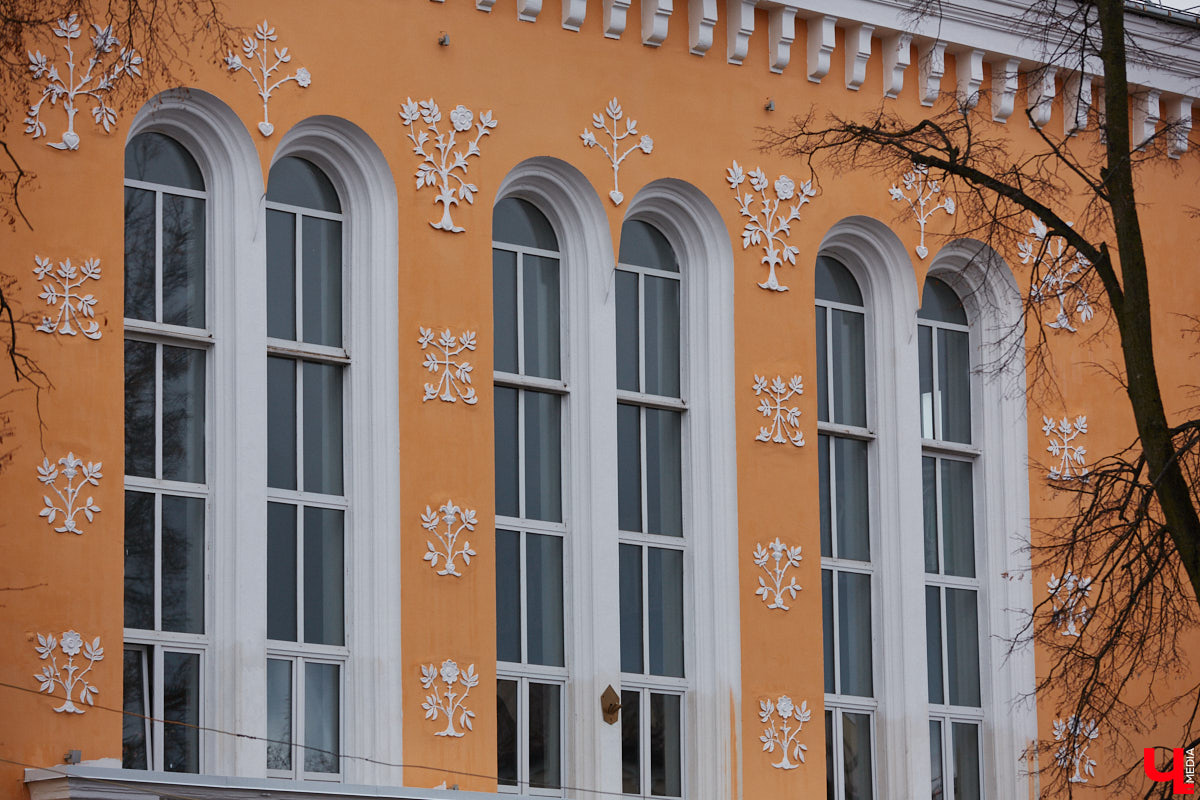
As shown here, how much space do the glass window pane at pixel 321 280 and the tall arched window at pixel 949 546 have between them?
555 centimetres

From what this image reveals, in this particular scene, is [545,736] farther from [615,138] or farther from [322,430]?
[615,138]

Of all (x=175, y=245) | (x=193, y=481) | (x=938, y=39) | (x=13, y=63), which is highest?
(x=938, y=39)

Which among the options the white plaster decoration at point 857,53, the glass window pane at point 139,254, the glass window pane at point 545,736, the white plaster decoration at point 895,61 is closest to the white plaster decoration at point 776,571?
the glass window pane at point 545,736

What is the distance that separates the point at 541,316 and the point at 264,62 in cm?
300

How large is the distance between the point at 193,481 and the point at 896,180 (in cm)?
695

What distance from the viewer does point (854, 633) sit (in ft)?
64.5

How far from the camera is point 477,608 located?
17.3 meters

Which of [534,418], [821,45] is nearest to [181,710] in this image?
[534,418]

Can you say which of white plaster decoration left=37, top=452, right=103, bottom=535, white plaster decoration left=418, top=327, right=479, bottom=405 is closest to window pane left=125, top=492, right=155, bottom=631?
white plaster decoration left=37, top=452, right=103, bottom=535

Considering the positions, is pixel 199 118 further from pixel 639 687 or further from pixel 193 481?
pixel 639 687

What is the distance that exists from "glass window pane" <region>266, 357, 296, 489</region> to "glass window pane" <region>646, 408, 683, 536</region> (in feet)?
10.1

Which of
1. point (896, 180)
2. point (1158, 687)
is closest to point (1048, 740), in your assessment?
point (1158, 687)

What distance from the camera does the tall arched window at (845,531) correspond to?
19375 millimetres

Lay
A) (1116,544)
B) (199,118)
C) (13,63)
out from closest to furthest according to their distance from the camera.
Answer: (1116,544) < (13,63) < (199,118)
